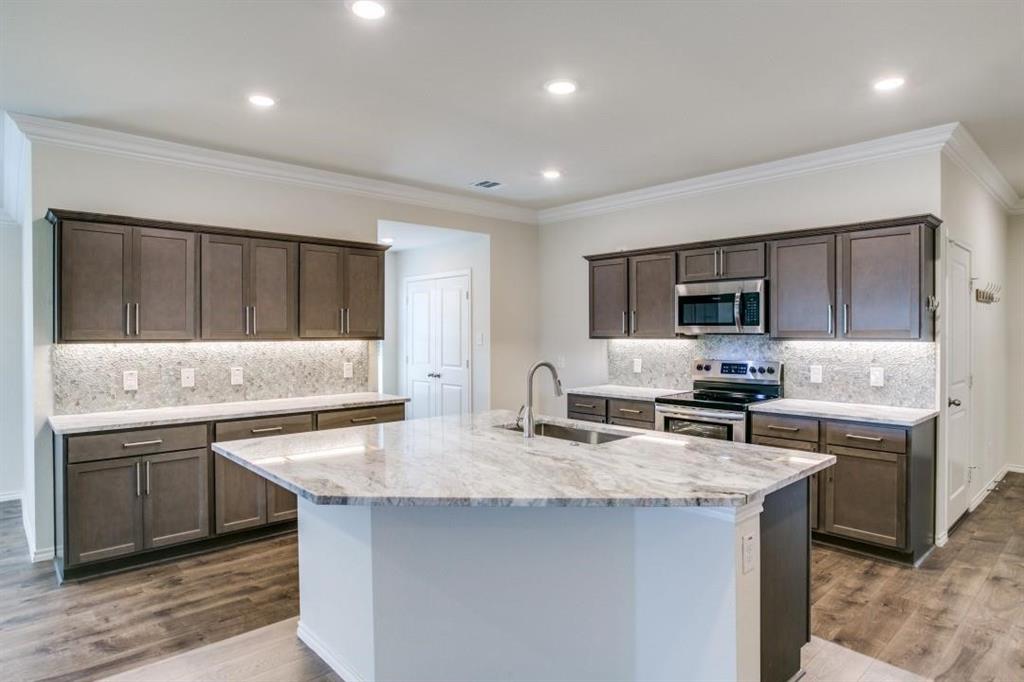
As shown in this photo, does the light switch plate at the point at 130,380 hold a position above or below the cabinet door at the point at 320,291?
below

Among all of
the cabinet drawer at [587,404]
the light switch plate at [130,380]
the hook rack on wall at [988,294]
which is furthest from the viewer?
the cabinet drawer at [587,404]

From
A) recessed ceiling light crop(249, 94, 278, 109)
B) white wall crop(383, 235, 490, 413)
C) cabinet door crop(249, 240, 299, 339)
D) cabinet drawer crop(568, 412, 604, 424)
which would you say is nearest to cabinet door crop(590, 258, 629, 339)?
cabinet drawer crop(568, 412, 604, 424)

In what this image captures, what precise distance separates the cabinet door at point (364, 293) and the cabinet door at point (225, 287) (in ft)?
2.65

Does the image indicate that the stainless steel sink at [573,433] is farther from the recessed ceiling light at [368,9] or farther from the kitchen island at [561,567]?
the recessed ceiling light at [368,9]

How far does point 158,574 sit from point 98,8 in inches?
119

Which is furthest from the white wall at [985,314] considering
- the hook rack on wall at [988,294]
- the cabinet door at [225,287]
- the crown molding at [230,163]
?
the cabinet door at [225,287]

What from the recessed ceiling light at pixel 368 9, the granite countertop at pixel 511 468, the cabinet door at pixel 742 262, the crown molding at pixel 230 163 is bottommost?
the granite countertop at pixel 511 468

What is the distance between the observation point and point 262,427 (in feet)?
13.5

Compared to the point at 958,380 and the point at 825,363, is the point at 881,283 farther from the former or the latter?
the point at 958,380

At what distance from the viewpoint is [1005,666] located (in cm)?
259

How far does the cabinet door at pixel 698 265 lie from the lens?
4797 mm

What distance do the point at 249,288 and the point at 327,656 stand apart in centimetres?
272

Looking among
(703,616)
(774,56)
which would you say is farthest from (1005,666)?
(774,56)

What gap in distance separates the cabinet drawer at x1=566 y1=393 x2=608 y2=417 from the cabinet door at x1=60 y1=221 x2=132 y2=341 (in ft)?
11.6
